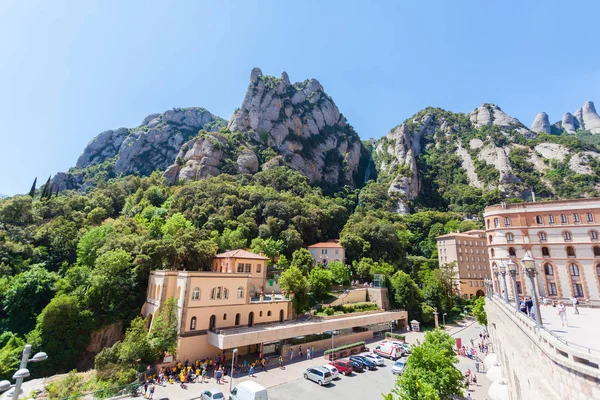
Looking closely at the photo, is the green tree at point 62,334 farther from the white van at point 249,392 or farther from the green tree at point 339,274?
the green tree at point 339,274

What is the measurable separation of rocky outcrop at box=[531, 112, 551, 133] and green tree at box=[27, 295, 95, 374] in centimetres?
22075

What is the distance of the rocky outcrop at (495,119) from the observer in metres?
136

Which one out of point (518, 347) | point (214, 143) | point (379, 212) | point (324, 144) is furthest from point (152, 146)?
point (518, 347)

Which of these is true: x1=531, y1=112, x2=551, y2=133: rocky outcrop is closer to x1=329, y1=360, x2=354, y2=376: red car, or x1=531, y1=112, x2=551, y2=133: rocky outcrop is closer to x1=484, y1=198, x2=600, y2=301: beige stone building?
x1=484, y1=198, x2=600, y2=301: beige stone building

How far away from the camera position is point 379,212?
89.7m

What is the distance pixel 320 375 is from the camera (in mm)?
23969

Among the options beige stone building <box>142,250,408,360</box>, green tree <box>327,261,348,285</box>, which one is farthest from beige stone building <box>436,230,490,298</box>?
beige stone building <box>142,250,408,360</box>

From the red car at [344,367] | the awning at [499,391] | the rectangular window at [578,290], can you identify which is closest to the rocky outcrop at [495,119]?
the rectangular window at [578,290]

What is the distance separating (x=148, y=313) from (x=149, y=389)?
13.2m

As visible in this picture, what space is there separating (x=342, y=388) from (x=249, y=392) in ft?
28.5

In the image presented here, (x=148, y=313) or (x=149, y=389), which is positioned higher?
(x=148, y=313)

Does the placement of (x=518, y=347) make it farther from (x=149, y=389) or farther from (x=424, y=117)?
(x=424, y=117)

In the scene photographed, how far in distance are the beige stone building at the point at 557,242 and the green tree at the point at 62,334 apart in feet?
152

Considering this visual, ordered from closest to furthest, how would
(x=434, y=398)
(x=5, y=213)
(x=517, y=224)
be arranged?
1. (x=434, y=398)
2. (x=517, y=224)
3. (x=5, y=213)
